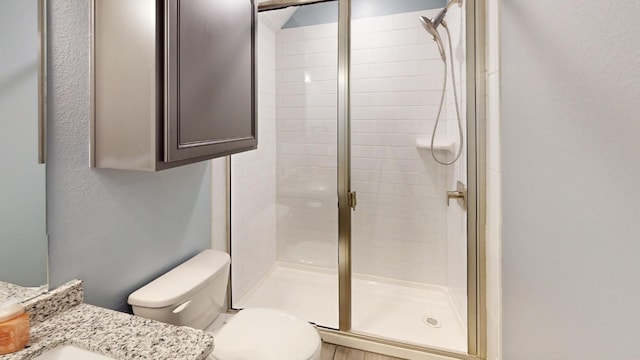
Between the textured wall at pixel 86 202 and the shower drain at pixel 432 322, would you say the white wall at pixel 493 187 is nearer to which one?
the shower drain at pixel 432 322

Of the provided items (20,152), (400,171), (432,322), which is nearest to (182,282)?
(20,152)

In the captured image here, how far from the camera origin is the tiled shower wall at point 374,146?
7.23ft

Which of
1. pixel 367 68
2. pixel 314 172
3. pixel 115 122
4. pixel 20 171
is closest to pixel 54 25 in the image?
pixel 115 122

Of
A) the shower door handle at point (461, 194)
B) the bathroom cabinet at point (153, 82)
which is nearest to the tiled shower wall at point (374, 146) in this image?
the shower door handle at point (461, 194)

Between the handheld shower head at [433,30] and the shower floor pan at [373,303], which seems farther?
the handheld shower head at [433,30]

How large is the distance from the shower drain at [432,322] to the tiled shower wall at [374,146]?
14.5 inches

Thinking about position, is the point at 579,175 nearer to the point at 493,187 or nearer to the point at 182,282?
the point at 493,187

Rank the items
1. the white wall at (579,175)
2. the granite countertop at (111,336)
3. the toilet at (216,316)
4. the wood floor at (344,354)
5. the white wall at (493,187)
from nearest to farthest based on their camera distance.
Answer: the white wall at (579,175) → the granite countertop at (111,336) → the toilet at (216,316) → the white wall at (493,187) → the wood floor at (344,354)

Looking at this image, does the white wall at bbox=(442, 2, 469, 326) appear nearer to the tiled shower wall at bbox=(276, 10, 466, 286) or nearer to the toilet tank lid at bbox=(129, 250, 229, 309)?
the tiled shower wall at bbox=(276, 10, 466, 286)

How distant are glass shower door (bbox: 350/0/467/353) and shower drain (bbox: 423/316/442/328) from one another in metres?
0.01

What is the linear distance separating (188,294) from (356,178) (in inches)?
53.4

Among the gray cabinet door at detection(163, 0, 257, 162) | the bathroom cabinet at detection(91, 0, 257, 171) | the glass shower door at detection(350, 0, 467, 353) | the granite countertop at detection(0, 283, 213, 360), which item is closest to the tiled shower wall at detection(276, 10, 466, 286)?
the glass shower door at detection(350, 0, 467, 353)

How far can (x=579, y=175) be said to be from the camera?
64cm

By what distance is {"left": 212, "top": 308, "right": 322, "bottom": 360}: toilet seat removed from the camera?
1.14 meters
